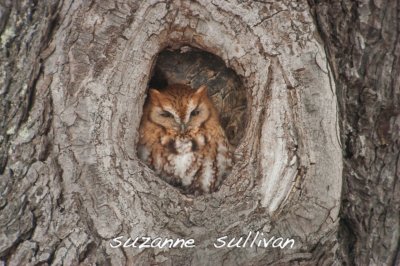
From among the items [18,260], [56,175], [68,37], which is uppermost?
[68,37]

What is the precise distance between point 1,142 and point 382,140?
5.12 feet

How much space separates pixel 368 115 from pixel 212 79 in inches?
44.4

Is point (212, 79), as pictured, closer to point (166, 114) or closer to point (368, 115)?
point (166, 114)

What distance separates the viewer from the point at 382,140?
2.57 meters

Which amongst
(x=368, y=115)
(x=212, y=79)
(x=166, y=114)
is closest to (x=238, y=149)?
(x=368, y=115)

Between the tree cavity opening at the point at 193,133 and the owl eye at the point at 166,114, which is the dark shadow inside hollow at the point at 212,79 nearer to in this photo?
the tree cavity opening at the point at 193,133

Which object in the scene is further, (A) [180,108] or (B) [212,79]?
(B) [212,79]

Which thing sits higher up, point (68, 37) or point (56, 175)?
point (68, 37)

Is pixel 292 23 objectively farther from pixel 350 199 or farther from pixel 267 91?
pixel 350 199

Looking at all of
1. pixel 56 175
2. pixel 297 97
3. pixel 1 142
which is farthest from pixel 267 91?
pixel 1 142

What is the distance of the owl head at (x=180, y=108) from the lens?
3.25 metres

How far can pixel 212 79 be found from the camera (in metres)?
3.48

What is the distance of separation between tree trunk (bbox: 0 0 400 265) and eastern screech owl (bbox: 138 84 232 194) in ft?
1.88

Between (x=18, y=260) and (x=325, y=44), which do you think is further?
(x=325, y=44)
